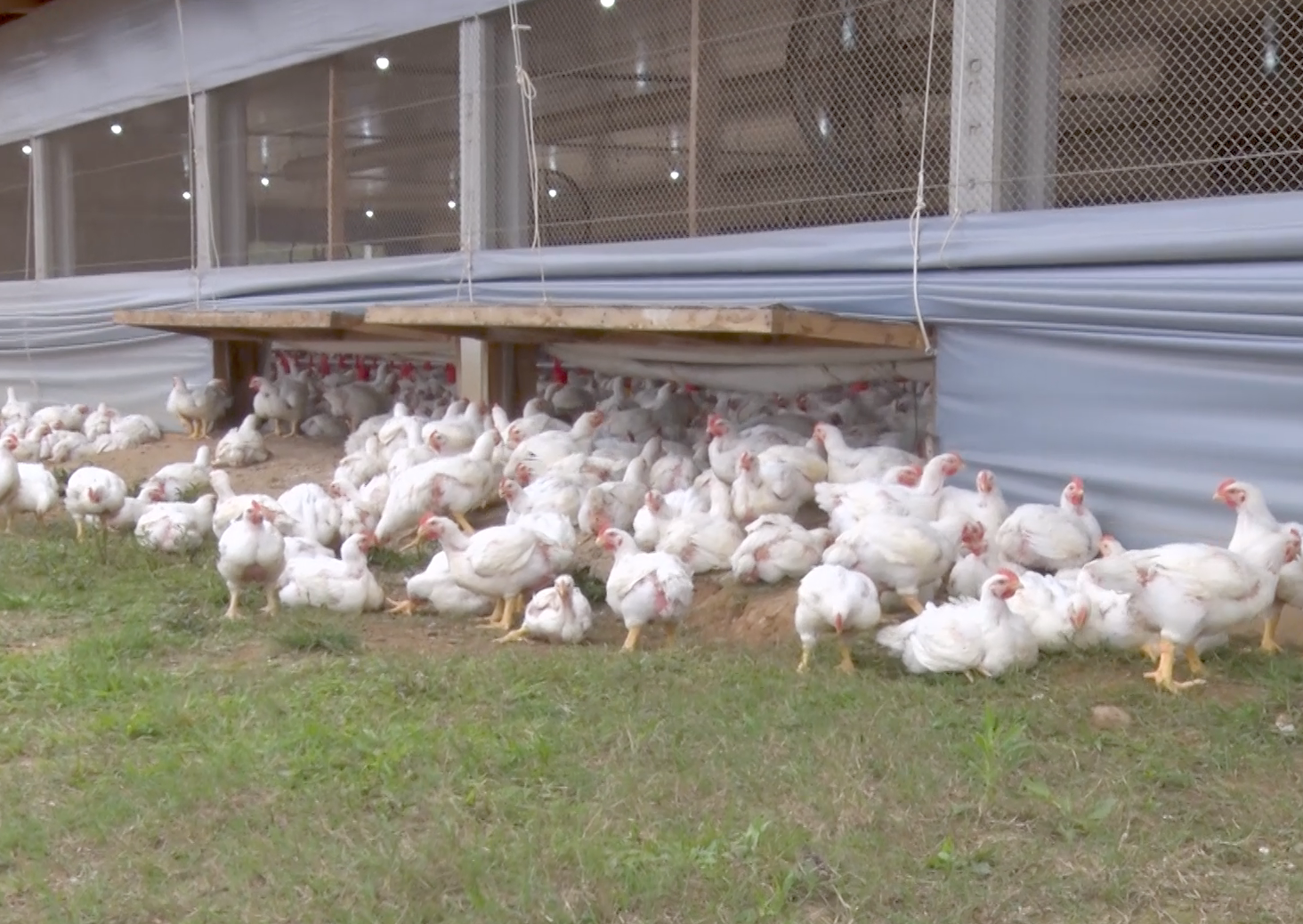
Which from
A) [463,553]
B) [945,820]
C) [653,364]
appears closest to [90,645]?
[463,553]

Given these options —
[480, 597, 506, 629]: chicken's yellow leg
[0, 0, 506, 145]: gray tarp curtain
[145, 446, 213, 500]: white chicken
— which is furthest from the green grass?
[0, 0, 506, 145]: gray tarp curtain

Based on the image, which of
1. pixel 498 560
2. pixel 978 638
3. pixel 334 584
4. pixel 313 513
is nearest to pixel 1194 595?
pixel 978 638

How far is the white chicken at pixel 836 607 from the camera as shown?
212 inches

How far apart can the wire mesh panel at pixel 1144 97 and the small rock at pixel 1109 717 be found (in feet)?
9.20

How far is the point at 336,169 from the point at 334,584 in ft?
19.6

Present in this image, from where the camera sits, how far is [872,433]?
346 inches

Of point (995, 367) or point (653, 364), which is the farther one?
point (653, 364)

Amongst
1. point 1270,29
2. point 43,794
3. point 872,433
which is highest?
point 1270,29

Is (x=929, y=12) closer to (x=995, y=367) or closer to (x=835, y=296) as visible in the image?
(x=835, y=296)

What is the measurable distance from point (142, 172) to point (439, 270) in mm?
6586

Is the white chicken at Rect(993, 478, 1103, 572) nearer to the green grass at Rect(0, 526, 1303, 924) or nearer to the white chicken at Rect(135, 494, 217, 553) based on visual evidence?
the green grass at Rect(0, 526, 1303, 924)

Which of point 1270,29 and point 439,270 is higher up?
point 1270,29

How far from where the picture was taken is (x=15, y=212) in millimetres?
18078

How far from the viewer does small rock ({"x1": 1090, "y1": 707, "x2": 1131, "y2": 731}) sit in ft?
15.4
